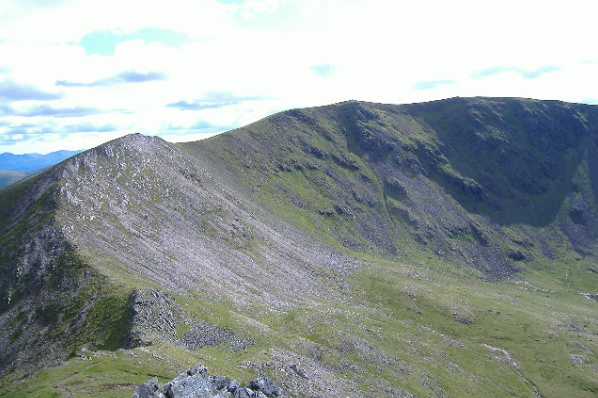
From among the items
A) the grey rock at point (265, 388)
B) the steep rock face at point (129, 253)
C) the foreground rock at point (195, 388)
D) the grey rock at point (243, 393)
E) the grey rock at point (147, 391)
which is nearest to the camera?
the grey rock at point (147, 391)

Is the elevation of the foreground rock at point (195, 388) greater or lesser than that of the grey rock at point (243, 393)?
greater

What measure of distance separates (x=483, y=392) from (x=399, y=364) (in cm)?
2013

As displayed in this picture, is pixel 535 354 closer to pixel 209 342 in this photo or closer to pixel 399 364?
pixel 399 364

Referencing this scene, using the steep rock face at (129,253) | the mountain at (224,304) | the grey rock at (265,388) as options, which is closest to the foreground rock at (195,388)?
the grey rock at (265,388)

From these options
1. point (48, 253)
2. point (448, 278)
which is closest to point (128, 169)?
point (48, 253)

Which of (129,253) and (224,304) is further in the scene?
(129,253)

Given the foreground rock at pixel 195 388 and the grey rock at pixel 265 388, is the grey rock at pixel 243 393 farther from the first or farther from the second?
the grey rock at pixel 265 388

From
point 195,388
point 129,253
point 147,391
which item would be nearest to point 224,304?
point 129,253

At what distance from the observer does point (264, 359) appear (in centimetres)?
7512

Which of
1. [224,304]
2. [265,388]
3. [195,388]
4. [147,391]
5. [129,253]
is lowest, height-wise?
[224,304]

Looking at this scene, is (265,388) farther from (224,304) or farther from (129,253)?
(129,253)

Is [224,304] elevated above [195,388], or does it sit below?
below

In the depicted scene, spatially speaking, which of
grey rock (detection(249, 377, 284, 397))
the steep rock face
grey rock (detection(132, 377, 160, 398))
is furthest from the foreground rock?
the steep rock face

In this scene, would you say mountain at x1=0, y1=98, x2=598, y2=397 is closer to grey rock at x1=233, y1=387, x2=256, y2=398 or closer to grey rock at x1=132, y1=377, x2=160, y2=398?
grey rock at x1=132, y1=377, x2=160, y2=398
